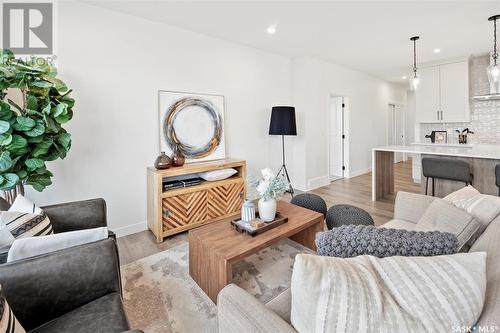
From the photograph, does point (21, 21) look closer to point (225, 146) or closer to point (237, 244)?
point (225, 146)

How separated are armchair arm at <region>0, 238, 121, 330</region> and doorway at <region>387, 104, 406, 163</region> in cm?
757

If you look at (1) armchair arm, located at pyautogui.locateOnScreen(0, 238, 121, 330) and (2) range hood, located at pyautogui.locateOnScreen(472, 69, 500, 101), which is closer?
(1) armchair arm, located at pyautogui.locateOnScreen(0, 238, 121, 330)

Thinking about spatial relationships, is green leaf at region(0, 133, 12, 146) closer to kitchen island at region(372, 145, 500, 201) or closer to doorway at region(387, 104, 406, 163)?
kitchen island at region(372, 145, 500, 201)

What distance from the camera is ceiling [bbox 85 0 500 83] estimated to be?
8.98 feet

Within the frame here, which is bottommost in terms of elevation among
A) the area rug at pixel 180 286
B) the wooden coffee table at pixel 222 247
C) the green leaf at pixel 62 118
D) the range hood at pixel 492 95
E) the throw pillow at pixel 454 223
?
the area rug at pixel 180 286

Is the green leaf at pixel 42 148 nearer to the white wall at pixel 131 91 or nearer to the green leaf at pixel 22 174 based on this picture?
the green leaf at pixel 22 174

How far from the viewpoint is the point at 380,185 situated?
4105 millimetres

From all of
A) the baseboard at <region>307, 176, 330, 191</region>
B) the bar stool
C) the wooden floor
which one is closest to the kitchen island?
the bar stool

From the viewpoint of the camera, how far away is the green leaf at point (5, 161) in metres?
1.67

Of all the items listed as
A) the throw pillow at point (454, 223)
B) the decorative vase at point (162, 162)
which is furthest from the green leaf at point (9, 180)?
the throw pillow at point (454, 223)

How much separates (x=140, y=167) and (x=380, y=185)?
3679 mm

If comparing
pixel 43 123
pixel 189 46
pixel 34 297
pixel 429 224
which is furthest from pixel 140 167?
pixel 429 224

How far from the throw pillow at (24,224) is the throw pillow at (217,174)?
183 cm

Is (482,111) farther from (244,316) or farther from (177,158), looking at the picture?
(244,316)
